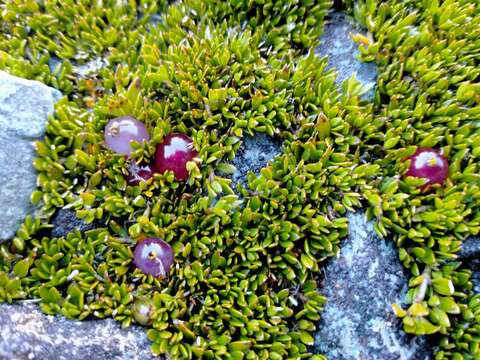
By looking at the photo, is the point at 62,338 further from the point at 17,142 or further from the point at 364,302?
the point at 364,302

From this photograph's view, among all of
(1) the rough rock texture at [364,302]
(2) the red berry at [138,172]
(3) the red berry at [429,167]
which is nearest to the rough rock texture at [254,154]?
(2) the red berry at [138,172]

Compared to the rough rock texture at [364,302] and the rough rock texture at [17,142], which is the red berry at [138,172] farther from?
the rough rock texture at [364,302]

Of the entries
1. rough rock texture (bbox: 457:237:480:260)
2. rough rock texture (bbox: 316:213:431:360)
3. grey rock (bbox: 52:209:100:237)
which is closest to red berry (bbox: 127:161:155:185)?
grey rock (bbox: 52:209:100:237)

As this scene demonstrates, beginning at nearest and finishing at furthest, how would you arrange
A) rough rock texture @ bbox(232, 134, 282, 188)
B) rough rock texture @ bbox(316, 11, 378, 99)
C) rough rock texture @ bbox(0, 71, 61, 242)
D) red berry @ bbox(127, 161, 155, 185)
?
rough rock texture @ bbox(0, 71, 61, 242), red berry @ bbox(127, 161, 155, 185), rough rock texture @ bbox(232, 134, 282, 188), rough rock texture @ bbox(316, 11, 378, 99)

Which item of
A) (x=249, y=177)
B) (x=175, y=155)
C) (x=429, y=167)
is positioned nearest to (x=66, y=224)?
(x=175, y=155)

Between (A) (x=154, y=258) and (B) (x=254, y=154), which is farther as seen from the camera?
(B) (x=254, y=154)

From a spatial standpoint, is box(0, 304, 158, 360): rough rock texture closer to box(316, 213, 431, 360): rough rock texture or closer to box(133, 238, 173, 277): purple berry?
box(133, 238, 173, 277): purple berry
